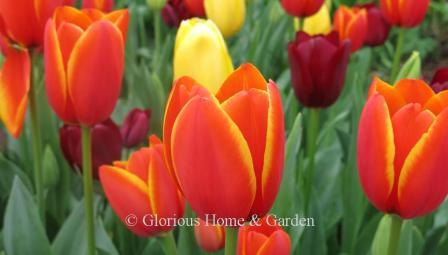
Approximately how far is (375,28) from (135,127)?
0.78 m

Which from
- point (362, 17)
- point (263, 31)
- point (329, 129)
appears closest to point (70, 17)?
point (329, 129)

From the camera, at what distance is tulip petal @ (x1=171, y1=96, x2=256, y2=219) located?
1.86 feet

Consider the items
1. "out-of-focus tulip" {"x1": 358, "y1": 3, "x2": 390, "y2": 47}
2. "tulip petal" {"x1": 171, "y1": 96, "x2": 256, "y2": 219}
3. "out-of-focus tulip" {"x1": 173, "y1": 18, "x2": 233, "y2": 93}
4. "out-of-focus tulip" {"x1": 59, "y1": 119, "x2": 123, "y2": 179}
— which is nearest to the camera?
"tulip petal" {"x1": 171, "y1": 96, "x2": 256, "y2": 219}

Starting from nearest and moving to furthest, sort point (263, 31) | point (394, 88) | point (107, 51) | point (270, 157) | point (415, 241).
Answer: point (270, 157)
point (394, 88)
point (107, 51)
point (415, 241)
point (263, 31)

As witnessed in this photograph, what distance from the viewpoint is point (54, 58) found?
832mm

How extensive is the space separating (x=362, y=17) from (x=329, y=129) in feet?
0.87

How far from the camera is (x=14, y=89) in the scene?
947mm

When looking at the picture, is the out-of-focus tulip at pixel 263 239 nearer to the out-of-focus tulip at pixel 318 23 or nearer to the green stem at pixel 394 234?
the green stem at pixel 394 234

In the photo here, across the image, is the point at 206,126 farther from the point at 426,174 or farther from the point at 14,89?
the point at 14,89

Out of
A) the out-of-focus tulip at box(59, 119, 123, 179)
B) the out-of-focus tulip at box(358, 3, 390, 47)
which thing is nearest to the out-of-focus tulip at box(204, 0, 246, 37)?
the out-of-focus tulip at box(358, 3, 390, 47)

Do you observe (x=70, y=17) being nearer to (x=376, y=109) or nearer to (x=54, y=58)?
(x=54, y=58)

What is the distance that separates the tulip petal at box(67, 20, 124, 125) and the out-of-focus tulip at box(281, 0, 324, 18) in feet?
2.21

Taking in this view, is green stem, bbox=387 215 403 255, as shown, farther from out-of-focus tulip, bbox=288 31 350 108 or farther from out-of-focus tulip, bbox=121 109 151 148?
out-of-focus tulip, bbox=121 109 151 148

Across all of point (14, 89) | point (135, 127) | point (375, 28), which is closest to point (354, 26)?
point (375, 28)
